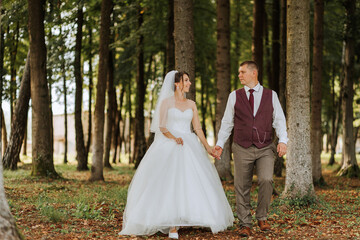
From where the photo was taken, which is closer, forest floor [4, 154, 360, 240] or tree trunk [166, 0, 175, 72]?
forest floor [4, 154, 360, 240]

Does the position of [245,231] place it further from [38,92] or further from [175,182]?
[38,92]

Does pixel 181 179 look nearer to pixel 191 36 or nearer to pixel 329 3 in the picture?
pixel 191 36

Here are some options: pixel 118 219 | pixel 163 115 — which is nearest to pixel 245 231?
pixel 163 115

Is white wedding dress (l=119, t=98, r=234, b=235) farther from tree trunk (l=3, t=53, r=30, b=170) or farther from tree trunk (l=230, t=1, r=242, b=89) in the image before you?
tree trunk (l=230, t=1, r=242, b=89)

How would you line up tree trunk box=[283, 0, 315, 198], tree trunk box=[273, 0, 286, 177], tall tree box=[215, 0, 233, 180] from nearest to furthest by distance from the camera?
tree trunk box=[283, 0, 315, 198]
tree trunk box=[273, 0, 286, 177]
tall tree box=[215, 0, 233, 180]

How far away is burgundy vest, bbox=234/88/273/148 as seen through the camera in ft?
21.3

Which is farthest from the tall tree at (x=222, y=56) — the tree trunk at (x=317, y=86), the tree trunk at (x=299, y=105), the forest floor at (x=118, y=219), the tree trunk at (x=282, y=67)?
the tree trunk at (x=299, y=105)

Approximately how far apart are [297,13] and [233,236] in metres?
5.08

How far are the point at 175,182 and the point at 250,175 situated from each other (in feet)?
3.82

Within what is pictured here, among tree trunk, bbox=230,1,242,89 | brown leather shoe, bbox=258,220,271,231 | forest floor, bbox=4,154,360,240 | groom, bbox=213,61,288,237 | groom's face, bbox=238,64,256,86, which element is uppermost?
tree trunk, bbox=230,1,242,89

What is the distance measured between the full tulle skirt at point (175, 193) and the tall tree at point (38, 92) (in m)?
8.37

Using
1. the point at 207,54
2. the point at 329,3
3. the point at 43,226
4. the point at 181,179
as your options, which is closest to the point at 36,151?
the point at 43,226

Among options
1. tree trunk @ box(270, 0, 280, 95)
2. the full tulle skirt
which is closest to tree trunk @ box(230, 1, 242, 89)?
tree trunk @ box(270, 0, 280, 95)

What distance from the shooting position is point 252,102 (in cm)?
660
